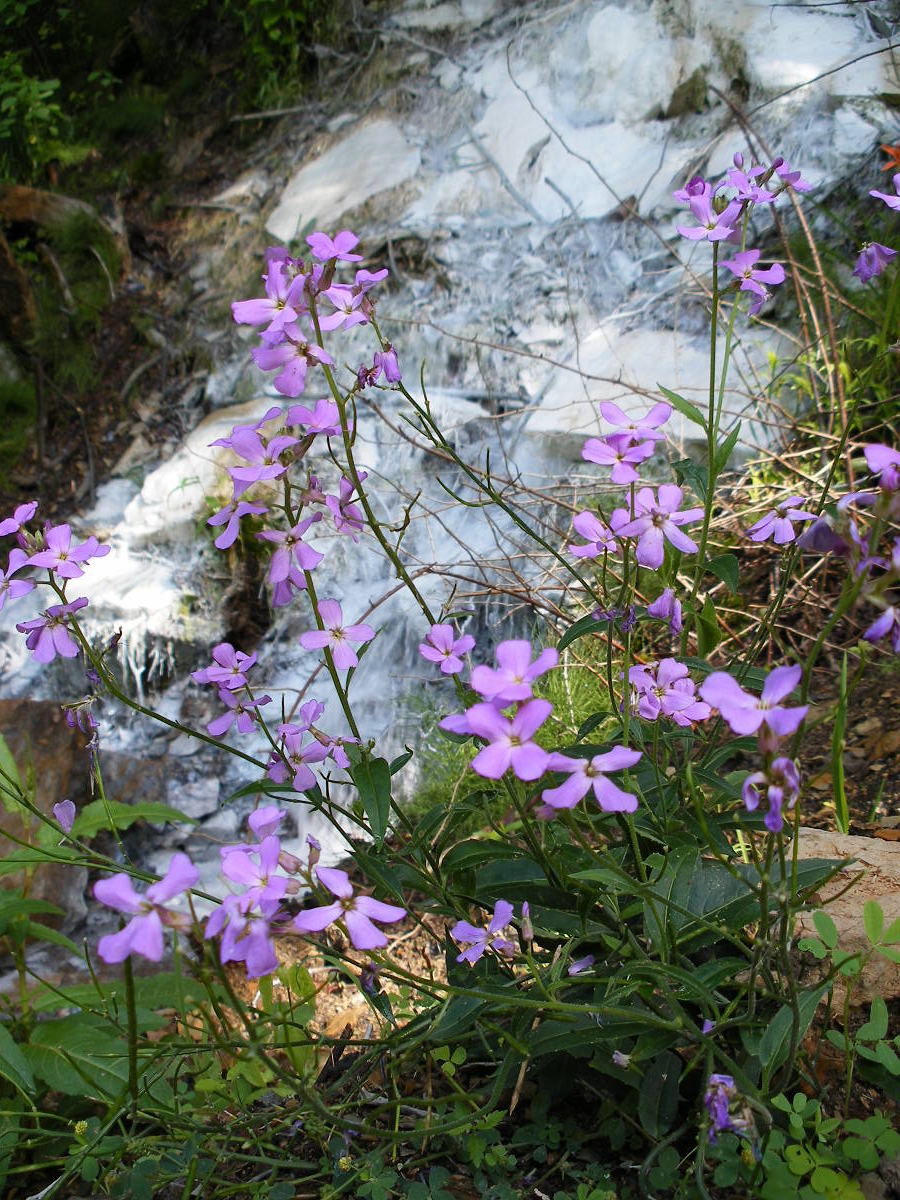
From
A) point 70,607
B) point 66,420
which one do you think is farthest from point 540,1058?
point 66,420

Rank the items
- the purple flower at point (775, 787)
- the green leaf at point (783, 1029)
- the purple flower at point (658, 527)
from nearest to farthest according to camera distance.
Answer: the purple flower at point (775, 787)
the green leaf at point (783, 1029)
the purple flower at point (658, 527)

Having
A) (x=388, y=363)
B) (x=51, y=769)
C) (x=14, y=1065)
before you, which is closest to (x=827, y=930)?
(x=388, y=363)

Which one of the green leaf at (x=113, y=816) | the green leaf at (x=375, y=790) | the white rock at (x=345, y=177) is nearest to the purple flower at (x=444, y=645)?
the green leaf at (x=375, y=790)

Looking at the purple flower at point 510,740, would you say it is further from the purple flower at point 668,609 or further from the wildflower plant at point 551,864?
the purple flower at point 668,609

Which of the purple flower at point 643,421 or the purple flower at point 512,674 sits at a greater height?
the purple flower at point 643,421

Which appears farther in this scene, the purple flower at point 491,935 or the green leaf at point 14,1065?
the green leaf at point 14,1065

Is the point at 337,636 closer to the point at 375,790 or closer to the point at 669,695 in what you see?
the point at 375,790

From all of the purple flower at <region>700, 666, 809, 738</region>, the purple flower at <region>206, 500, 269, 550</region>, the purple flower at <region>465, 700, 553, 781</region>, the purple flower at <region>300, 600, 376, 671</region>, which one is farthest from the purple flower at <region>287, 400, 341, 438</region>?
the purple flower at <region>700, 666, 809, 738</region>
